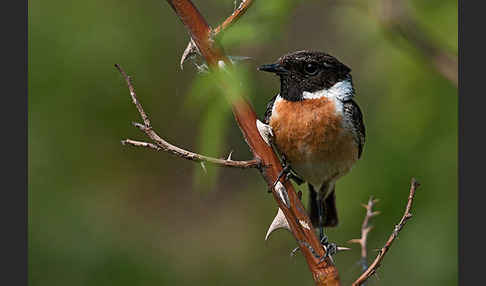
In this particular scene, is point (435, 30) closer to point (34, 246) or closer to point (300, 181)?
point (300, 181)

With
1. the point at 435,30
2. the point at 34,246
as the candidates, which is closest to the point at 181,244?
the point at 34,246

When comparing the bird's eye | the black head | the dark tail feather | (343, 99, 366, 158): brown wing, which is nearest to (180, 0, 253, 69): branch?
the black head

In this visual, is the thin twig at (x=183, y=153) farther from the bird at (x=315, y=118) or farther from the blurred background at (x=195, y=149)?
the bird at (x=315, y=118)

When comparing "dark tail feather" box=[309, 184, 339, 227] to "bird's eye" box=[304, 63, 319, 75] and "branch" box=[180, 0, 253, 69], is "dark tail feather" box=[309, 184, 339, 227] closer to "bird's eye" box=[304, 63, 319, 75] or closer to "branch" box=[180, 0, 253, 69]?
"bird's eye" box=[304, 63, 319, 75]

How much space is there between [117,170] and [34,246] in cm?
156

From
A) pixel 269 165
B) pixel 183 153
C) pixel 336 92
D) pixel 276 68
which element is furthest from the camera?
pixel 336 92

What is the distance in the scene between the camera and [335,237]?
489 cm

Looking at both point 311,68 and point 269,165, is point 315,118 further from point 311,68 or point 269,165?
point 269,165

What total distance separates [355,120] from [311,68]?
50 centimetres

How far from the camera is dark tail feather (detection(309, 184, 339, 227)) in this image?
15.5 ft

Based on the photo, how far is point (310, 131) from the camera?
4191 millimetres

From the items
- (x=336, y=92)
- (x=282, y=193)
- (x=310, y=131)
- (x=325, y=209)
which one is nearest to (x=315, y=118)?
(x=310, y=131)

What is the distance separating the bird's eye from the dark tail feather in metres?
1.04

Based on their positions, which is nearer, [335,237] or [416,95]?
[416,95]
